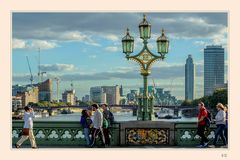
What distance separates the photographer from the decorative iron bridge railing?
60.1 feet

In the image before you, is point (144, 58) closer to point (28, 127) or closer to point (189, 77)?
point (28, 127)

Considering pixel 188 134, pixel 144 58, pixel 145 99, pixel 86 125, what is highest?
pixel 144 58

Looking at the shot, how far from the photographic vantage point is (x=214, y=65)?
6456 centimetres

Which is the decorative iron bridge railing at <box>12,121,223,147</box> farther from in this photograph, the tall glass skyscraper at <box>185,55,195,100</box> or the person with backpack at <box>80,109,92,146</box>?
the tall glass skyscraper at <box>185,55,195,100</box>

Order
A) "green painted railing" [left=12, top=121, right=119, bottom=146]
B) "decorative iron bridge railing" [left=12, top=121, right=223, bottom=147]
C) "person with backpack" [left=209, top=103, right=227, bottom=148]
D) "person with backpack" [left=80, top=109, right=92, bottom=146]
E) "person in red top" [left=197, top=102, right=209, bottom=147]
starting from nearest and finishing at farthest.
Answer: "person with backpack" [left=209, top=103, right=227, bottom=148] < "person in red top" [left=197, top=102, right=209, bottom=147] < "person with backpack" [left=80, top=109, right=92, bottom=146] < "decorative iron bridge railing" [left=12, top=121, right=223, bottom=147] < "green painted railing" [left=12, top=121, right=119, bottom=146]

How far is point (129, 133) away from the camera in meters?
18.3

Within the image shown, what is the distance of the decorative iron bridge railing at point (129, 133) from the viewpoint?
60.1ft

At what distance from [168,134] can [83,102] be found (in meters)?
72.8

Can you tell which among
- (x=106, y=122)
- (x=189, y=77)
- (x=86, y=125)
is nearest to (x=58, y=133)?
(x=86, y=125)

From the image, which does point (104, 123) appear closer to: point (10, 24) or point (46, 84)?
point (10, 24)

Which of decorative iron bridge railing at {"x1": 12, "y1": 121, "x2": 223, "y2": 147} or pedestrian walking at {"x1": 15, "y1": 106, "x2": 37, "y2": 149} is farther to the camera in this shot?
decorative iron bridge railing at {"x1": 12, "y1": 121, "x2": 223, "y2": 147}

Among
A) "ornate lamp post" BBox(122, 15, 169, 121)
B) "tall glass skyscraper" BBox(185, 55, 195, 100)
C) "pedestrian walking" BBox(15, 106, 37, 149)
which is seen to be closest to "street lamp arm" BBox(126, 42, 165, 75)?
"ornate lamp post" BBox(122, 15, 169, 121)
